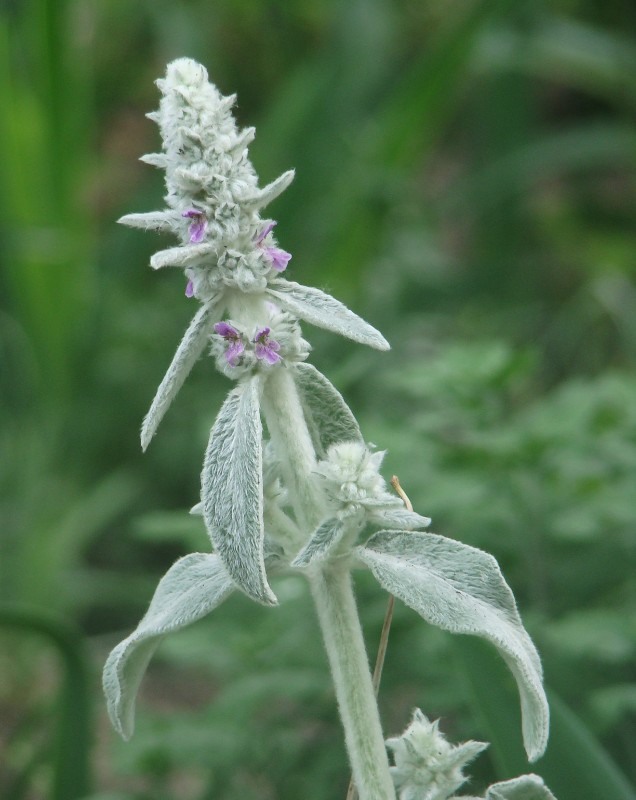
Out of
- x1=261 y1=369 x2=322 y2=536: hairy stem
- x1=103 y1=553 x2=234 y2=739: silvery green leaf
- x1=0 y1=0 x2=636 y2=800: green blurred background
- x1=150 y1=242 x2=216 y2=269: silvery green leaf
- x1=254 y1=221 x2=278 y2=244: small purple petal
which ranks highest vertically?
x1=0 y1=0 x2=636 y2=800: green blurred background

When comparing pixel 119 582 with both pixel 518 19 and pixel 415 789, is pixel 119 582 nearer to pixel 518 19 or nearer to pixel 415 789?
pixel 415 789

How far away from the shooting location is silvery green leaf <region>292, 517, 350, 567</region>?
694 mm

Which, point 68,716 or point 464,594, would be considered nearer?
point 464,594

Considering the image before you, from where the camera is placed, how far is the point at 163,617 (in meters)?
0.74

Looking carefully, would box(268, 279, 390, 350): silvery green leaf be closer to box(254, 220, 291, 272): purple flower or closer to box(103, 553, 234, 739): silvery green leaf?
box(254, 220, 291, 272): purple flower

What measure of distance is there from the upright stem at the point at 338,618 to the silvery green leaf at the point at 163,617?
7 cm

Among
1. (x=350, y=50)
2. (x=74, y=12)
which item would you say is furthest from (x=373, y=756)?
(x=74, y=12)

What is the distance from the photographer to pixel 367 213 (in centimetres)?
286

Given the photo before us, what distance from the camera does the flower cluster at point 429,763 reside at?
2.50ft

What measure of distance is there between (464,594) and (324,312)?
7.9 inches

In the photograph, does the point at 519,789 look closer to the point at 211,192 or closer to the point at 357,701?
the point at 357,701

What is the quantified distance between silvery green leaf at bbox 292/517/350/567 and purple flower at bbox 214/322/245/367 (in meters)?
0.12

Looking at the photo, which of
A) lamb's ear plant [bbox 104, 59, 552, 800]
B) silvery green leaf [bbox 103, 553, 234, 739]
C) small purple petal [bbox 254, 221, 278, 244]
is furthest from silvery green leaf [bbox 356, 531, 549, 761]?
small purple petal [bbox 254, 221, 278, 244]

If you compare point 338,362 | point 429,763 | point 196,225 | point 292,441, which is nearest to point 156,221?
point 196,225
